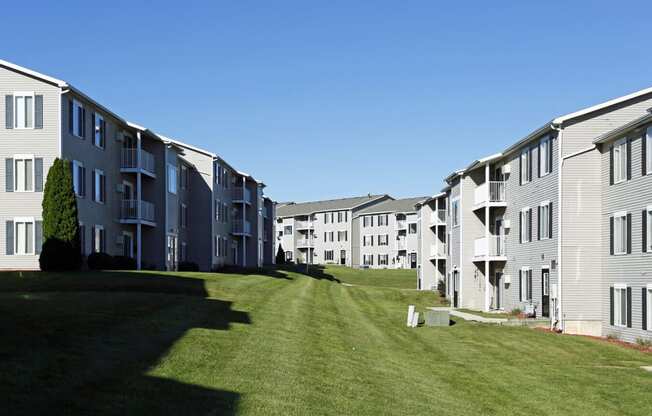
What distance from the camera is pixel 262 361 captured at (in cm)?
1722

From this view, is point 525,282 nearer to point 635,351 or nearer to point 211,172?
point 635,351

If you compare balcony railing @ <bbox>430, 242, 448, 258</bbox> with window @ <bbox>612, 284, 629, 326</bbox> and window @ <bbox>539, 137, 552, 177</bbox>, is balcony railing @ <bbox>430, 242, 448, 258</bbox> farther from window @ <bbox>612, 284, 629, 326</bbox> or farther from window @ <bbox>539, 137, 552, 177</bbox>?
window @ <bbox>612, 284, 629, 326</bbox>

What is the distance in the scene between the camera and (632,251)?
3002 centimetres

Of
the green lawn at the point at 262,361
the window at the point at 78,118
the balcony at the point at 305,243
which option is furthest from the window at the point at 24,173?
the balcony at the point at 305,243

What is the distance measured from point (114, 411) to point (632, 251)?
928 inches

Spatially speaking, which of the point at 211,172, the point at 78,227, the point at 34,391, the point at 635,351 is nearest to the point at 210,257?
the point at 211,172

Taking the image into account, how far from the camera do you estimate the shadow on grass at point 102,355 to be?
11.4 meters

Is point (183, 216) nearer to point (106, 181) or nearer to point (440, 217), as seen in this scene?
point (106, 181)

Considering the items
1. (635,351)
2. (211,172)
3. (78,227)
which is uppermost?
(211,172)

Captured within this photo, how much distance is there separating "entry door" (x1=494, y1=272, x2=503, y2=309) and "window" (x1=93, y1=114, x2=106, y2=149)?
22.4 meters

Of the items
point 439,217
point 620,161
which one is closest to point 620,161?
point 620,161

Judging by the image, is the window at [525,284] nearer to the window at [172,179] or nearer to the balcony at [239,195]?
the window at [172,179]

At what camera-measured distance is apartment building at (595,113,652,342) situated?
28766 mm

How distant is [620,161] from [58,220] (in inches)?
912
